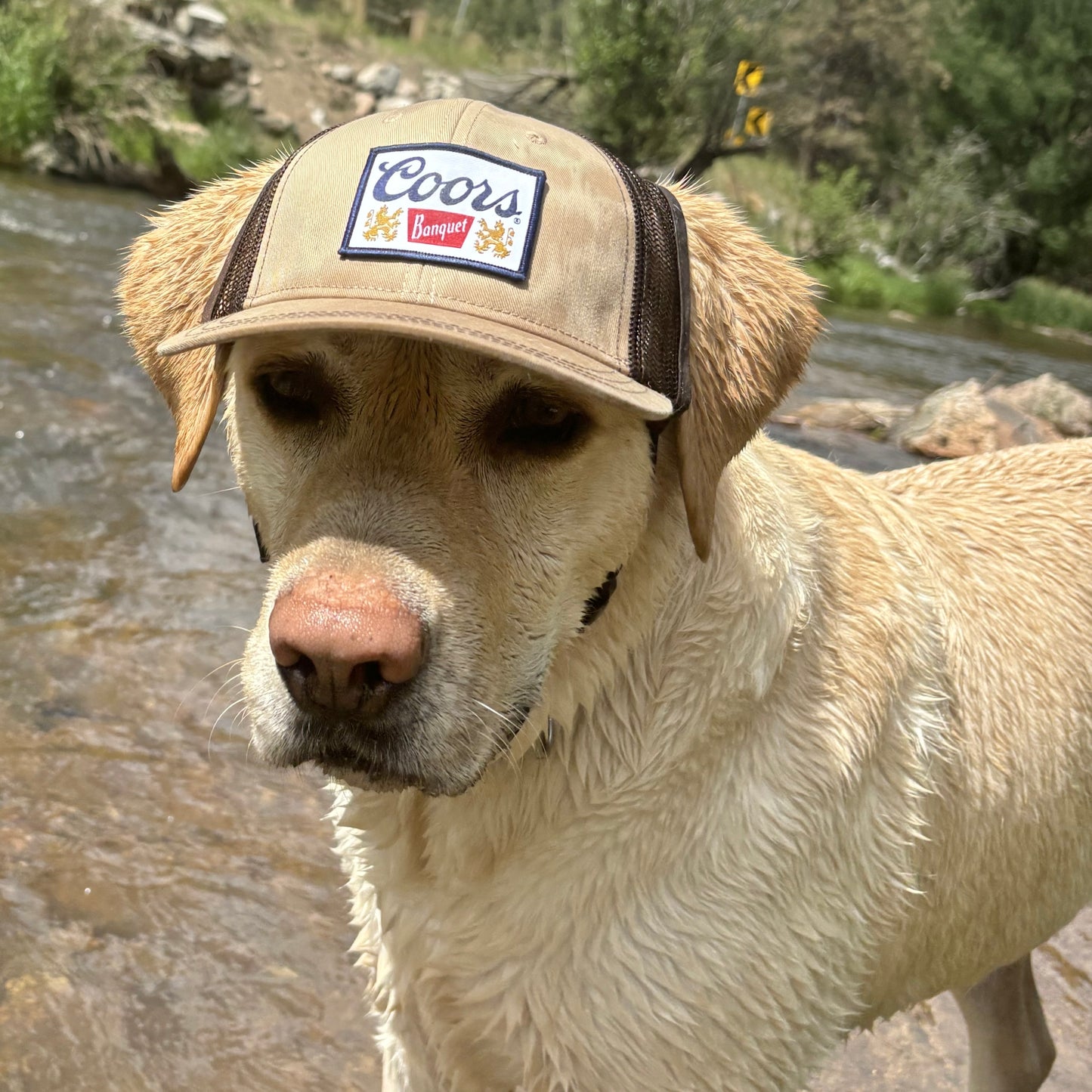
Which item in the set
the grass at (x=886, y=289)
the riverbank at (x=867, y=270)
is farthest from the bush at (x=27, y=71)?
the grass at (x=886, y=289)

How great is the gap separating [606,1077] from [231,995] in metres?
1.42

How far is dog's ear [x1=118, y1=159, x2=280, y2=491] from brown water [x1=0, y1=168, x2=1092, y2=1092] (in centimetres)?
81

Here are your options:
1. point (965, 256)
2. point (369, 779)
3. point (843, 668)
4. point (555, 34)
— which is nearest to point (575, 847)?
point (369, 779)

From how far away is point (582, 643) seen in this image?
2.02 m

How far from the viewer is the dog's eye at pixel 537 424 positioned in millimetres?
1800

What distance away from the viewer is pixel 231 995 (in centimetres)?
293

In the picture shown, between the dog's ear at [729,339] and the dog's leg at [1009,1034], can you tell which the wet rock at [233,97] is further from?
the dog's leg at [1009,1034]

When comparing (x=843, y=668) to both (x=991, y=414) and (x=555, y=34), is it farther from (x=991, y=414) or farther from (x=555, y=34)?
(x=555, y=34)

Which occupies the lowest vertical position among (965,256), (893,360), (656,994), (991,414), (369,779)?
(965,256)

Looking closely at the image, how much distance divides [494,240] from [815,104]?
5378 cm

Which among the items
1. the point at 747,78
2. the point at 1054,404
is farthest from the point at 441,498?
the point at 747,78

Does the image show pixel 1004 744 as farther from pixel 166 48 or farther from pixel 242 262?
pixel 166 48

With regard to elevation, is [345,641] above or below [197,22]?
above

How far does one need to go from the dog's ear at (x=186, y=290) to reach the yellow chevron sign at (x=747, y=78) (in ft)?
103
